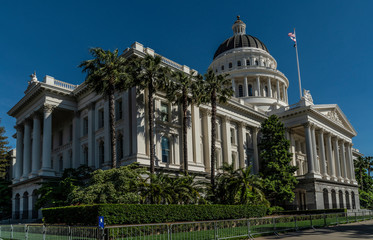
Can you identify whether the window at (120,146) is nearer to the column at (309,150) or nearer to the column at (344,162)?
the column at (309,150)

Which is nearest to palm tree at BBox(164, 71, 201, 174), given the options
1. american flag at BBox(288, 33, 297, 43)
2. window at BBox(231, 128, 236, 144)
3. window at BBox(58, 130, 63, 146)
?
window at BBox(231, 128, 236, 144)

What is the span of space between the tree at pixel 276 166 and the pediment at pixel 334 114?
10.3 m

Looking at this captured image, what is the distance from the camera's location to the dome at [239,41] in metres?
73.6

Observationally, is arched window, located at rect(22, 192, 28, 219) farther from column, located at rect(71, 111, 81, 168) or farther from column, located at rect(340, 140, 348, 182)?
column, located at rect(340, 140, 348, 182)

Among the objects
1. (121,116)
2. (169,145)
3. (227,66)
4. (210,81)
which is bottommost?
(169,145)

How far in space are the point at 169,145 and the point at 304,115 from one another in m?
23.8

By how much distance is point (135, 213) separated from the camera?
72.0 ft

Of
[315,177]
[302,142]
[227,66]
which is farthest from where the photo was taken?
[227,66]

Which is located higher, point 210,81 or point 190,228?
point 210,81

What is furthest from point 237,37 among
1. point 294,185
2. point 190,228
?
point 190,228

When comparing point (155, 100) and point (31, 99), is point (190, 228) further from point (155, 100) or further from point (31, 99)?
point (31, 99)

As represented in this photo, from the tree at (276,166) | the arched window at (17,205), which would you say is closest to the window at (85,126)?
the arched window at (17,205)

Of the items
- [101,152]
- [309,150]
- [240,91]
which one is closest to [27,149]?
[101,152]

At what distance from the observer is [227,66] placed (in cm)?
7144
